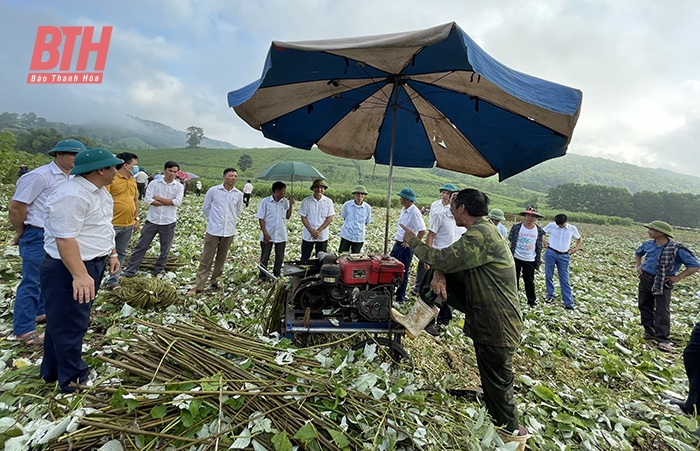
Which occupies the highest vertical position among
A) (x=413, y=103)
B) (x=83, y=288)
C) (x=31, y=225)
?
(x=413, y=103)

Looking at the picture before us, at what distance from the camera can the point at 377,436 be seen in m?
2.03

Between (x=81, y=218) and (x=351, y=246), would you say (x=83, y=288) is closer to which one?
(x=81, y=218)

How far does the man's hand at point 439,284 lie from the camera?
110 inches

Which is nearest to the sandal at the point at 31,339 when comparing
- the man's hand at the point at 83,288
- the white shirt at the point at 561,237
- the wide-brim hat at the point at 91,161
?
the man's hand at the point at 83,288

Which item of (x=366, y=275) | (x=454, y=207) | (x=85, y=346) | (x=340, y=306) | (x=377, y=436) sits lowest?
(x=85, y=346)

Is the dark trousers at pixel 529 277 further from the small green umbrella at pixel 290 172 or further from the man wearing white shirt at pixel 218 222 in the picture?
the man wearing white shirt at pixel 218 222

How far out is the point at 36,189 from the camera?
3463mm

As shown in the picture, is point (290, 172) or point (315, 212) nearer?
point (315, 212)

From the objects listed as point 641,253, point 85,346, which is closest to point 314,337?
point 85,346

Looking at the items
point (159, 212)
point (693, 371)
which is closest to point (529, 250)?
point (693, 371)

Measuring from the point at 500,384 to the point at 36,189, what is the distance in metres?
5.06

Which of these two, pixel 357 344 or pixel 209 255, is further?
pixel 209 255

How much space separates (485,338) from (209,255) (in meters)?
4.41

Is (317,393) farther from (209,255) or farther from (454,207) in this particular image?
(209,255)
